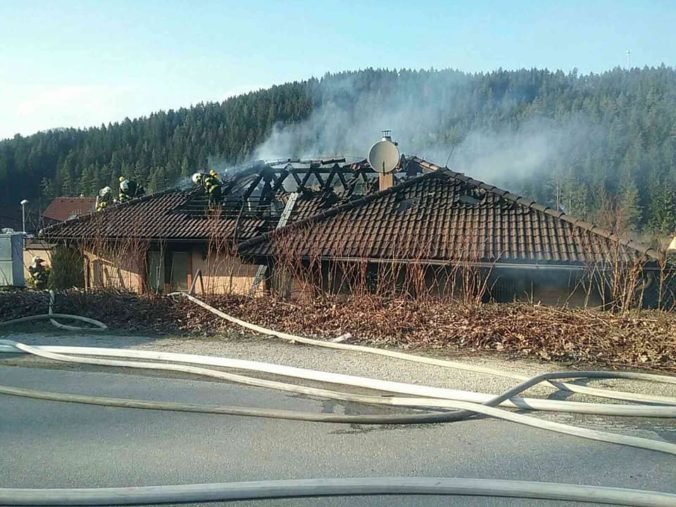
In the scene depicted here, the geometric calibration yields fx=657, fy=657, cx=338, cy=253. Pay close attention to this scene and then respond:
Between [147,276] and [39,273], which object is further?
[39,273]

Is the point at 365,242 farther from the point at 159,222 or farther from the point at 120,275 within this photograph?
the point at 159,222

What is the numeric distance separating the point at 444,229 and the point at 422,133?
60.6 m

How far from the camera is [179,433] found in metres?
4.98

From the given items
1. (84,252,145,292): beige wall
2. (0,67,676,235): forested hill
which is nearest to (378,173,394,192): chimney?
(84,252,145,292): beige wall

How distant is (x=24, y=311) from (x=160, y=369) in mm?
4543

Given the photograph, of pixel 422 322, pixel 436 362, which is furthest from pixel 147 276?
pixel 436 362

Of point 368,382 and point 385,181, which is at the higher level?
point 385,181

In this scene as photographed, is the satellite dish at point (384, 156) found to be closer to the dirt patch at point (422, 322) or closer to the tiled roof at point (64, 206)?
the dirt patch at point (422, 322)

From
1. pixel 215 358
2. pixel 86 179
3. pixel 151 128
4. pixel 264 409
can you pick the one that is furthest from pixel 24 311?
pixel 151 128

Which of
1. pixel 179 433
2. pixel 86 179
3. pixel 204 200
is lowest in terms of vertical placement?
pixel 179 433

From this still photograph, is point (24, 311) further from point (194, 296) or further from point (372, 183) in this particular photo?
point (372, 183)

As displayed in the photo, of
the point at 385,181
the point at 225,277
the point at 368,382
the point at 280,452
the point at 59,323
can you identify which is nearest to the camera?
the point at 280,452

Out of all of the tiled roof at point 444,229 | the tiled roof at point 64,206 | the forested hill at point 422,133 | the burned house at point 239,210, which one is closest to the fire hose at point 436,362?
the tiled roof at point 444,229

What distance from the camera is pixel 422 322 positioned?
8.77 metres
